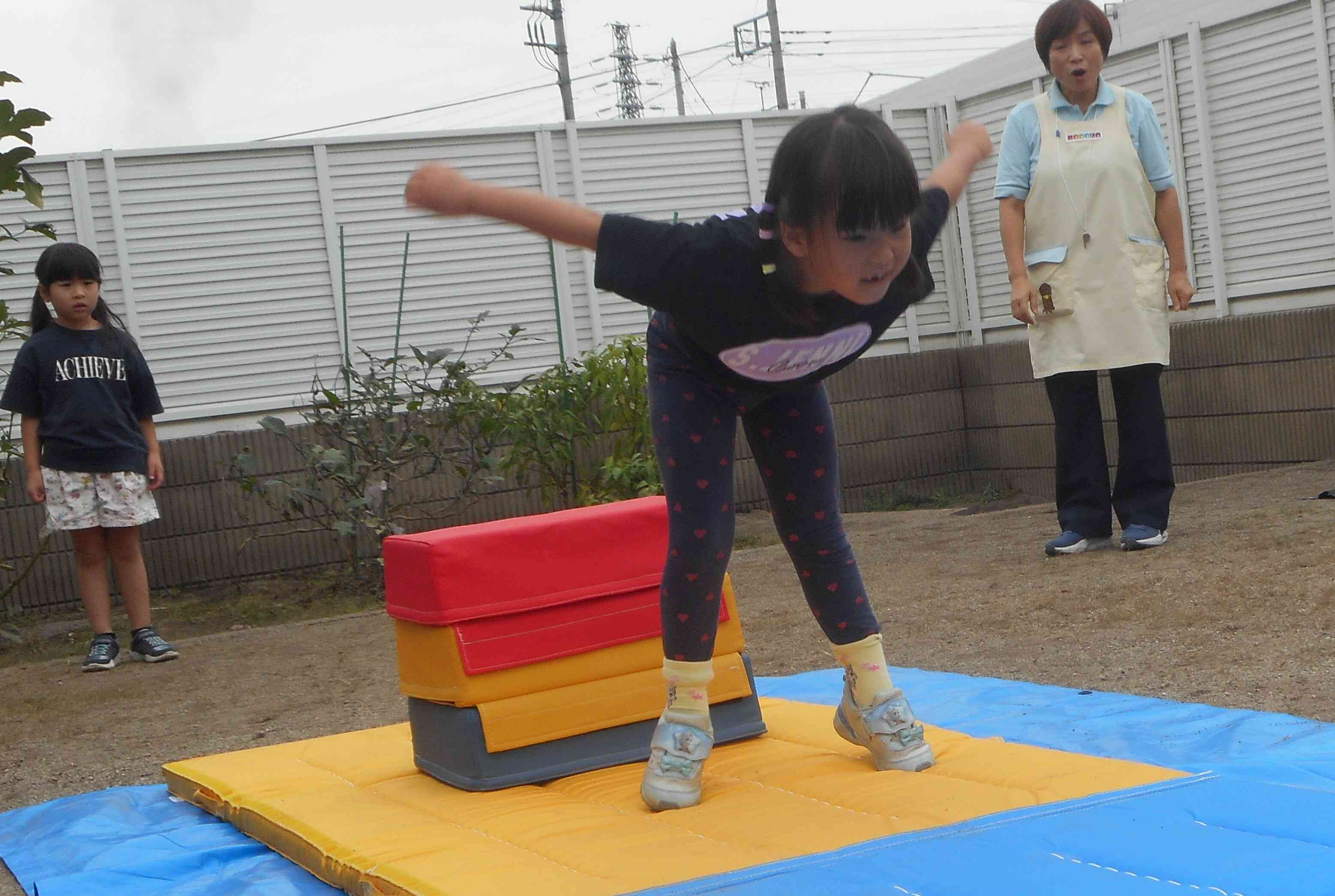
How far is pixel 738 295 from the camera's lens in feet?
6.24

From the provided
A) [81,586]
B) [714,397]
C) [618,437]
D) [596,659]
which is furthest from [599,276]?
[618,437]

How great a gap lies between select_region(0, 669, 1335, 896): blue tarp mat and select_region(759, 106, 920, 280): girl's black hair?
0.83 metres

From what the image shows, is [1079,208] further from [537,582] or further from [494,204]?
[494,204]

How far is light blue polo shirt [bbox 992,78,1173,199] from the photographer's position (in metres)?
4.20

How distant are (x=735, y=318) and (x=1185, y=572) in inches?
92.5

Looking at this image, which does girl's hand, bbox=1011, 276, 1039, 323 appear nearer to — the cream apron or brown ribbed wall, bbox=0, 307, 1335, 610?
the cream apron

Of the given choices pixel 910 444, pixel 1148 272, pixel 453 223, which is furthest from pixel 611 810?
pixel 910 444

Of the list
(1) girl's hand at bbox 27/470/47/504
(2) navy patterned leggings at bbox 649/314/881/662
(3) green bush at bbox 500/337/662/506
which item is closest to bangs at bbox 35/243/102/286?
(1) girl's hand at bbox 27/470/47/504

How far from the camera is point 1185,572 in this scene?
3756 mm

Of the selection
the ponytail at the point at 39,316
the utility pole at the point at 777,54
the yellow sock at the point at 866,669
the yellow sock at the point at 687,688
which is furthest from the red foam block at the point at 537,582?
the utility pole at the point at 777,54

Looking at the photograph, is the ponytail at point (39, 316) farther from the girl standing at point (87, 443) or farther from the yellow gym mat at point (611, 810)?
the yellow gym mat at point (611, 810)

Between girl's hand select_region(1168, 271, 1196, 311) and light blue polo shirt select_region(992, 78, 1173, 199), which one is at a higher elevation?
light blue polo shirt select_region(992, 78, 1173, 199)

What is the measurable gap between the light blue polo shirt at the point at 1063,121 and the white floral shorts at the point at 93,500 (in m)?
2.94

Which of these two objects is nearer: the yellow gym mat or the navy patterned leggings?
the yellow gym mat
